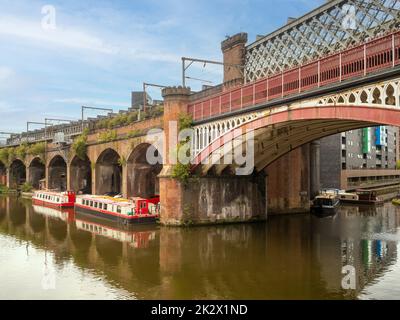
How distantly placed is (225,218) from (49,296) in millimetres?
18807

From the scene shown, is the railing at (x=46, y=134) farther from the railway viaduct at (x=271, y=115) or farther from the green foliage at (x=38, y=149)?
the railway viaduct at (x=271, y=115)

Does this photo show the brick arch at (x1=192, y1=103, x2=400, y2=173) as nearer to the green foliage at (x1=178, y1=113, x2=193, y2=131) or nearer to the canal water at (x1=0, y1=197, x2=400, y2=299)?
the green foliage at (x1=178, y1=113, x2=193, y2=131)

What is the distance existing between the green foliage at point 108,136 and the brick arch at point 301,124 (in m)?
16.5

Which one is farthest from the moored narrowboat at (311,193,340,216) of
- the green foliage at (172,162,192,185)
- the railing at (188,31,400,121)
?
the railing at (188,31,400,121)

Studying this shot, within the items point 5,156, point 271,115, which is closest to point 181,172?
point 271,115

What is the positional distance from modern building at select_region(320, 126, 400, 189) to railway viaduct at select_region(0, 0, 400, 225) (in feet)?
49.6

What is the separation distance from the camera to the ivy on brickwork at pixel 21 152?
6391 centimetres

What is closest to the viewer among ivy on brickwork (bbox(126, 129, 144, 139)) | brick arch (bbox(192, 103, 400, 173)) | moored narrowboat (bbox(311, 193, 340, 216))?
brick arch (bbox(192, 103, 400, 173))

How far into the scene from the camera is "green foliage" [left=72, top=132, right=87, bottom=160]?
50.6 m

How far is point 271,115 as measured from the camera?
22328 mm

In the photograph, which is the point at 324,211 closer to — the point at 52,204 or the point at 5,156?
the point at 52,204

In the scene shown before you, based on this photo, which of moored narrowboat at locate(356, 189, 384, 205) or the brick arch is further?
moored narrowboat at locate(356, 189, 384, 205)

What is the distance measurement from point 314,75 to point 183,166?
13048mm
